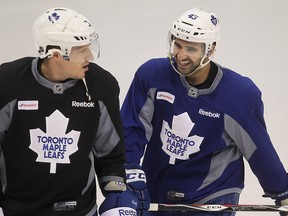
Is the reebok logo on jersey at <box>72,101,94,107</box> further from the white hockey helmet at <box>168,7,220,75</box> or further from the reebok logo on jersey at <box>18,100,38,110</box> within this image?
the white hockey helmet at <box>168,7,220,75</box>

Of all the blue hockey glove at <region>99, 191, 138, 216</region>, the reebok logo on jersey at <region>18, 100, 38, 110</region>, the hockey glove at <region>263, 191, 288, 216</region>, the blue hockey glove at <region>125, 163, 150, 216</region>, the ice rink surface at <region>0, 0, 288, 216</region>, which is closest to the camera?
the reebok logo on jersey at <region>18, 100, 38, 110</region>

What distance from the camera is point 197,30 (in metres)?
3.19

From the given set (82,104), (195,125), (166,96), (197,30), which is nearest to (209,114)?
(195,125)

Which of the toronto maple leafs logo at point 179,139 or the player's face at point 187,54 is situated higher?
the player's face at point 187,54

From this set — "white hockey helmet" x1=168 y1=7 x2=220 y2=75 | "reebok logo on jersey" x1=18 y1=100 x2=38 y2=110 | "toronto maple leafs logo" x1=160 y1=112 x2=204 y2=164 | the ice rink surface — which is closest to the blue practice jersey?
"toronto maple leafs logo" x1=160 y1=112 x2=204 y2=164

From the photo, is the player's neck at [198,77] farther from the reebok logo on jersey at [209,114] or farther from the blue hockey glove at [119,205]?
the blue hockey glove at [119,205]

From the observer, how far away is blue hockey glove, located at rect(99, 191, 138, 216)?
286cm

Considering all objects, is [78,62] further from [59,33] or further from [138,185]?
[138,185]

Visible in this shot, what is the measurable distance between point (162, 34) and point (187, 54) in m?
2.24

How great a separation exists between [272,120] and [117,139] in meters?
1.91

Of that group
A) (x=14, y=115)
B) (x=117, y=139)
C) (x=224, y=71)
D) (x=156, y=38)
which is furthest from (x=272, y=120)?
(x=14, y=115)

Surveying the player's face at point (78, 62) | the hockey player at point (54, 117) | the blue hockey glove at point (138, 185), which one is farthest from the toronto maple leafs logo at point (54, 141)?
the blue hockey glove at point (138, 185)

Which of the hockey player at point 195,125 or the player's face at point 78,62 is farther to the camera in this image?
the hockey player at point 195,125

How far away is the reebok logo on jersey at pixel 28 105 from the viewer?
2.69m
